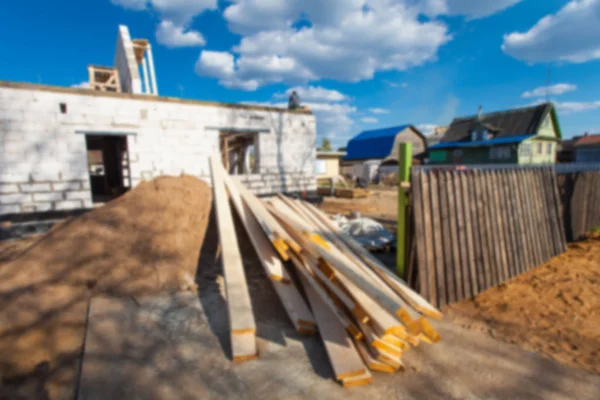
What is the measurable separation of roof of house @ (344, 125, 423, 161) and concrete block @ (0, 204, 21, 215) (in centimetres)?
3374

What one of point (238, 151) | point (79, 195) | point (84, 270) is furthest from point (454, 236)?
point (238, 151)

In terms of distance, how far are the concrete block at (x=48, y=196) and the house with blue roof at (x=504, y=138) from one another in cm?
3495

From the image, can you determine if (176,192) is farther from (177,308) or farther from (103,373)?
(103,373)

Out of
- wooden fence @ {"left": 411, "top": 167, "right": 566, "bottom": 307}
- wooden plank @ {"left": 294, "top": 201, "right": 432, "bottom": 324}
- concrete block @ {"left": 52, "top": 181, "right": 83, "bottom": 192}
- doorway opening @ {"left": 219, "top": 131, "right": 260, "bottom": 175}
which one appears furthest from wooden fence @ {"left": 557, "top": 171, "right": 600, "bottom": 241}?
concrete block @ {"left": 52, "top": 181, "right": 83, "bottom": 192}

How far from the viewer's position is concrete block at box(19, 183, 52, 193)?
7492 millimetres

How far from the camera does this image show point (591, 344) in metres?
3.41

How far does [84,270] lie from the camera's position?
4449 mm

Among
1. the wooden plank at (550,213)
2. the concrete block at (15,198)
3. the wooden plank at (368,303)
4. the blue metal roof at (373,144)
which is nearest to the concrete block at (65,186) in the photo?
the concrete block at (15,198)

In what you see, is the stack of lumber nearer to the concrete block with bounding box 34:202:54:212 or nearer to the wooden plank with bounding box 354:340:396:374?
the wooden plank with bounding box 354:340:396:374

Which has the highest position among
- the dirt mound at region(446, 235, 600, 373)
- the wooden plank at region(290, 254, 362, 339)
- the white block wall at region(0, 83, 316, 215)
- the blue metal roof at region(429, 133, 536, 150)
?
the blue metal roof at region(429, 133, 536, 150)

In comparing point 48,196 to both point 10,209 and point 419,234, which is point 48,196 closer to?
point 10,209

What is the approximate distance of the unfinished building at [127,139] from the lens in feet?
24.3

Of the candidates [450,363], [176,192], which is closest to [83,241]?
[176,192]

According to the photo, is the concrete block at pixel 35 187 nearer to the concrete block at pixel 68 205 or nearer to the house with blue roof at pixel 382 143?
the concrete block at pixel 68 205
